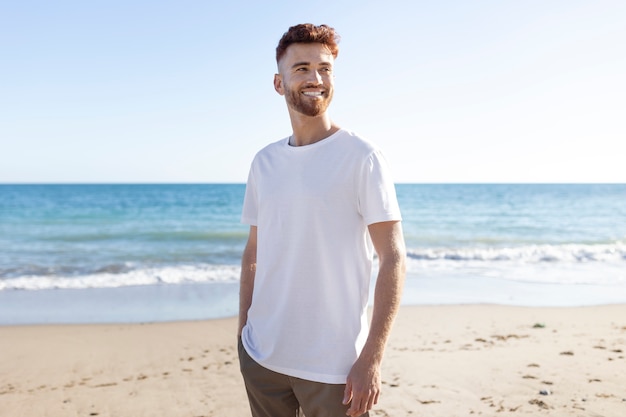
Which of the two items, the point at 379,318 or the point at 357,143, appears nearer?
the point at 379,318

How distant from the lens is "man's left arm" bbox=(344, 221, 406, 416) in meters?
1.71

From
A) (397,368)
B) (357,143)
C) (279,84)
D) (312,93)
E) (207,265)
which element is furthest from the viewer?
(207,265)

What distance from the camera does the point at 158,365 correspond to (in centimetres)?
563

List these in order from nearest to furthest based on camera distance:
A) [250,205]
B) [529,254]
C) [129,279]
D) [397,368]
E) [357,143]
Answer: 1. [357,143]
2. [250,205]
3. [397,368]
4. [129,279]
5. [529,254]

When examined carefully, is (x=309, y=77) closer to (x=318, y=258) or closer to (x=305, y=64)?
(x=305, y=64)

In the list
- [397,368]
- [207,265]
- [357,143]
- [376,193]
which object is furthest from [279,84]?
[207,265]

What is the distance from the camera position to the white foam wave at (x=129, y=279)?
10.6 metres

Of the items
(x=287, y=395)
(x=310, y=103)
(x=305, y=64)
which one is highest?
(x=305, y=64)

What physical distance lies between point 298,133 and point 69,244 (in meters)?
18.2

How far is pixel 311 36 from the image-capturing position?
1.95 m

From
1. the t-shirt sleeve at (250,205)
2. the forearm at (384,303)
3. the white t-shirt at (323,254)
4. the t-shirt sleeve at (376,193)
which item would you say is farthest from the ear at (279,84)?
the forearm at (384,303)

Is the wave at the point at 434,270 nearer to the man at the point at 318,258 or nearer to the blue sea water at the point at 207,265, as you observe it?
the blue sea water at the point at 207,265

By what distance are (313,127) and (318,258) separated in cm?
49

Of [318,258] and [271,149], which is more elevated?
[271,149]
